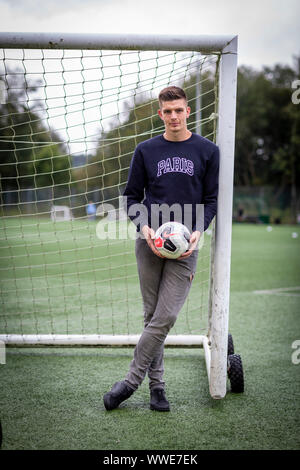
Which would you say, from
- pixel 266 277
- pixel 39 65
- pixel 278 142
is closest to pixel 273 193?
pixel 278 142

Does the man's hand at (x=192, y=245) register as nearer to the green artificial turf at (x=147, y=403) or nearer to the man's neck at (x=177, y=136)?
the man's neck at (x=177, y=136)

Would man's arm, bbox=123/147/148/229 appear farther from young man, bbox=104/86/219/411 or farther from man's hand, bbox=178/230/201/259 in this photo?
man's hand, bbox=178/230/201/259

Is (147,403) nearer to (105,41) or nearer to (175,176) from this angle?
(175,176)

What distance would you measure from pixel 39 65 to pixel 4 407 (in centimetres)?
246

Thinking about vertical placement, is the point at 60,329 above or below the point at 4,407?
below

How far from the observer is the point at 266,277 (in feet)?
27.8

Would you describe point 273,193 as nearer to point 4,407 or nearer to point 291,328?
point 291,328

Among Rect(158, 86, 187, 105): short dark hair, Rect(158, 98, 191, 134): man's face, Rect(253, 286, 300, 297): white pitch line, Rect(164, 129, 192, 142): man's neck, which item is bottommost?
Rect(253, 286, 300, 297): white pitch line

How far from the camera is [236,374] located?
3.35m

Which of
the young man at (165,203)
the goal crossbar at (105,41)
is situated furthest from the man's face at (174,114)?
the goal crossbar at (105,41)

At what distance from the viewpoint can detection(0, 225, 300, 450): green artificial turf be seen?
8.68 ft

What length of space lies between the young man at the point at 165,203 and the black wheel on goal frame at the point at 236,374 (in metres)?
0.57

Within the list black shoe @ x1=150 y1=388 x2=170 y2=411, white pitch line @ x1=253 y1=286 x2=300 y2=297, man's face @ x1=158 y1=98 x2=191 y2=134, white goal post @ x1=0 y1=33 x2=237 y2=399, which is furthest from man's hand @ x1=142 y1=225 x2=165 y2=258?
white pitch line @ x1=253 y1=286 x2=300 y2=297

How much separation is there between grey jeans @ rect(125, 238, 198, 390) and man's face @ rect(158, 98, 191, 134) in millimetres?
767
